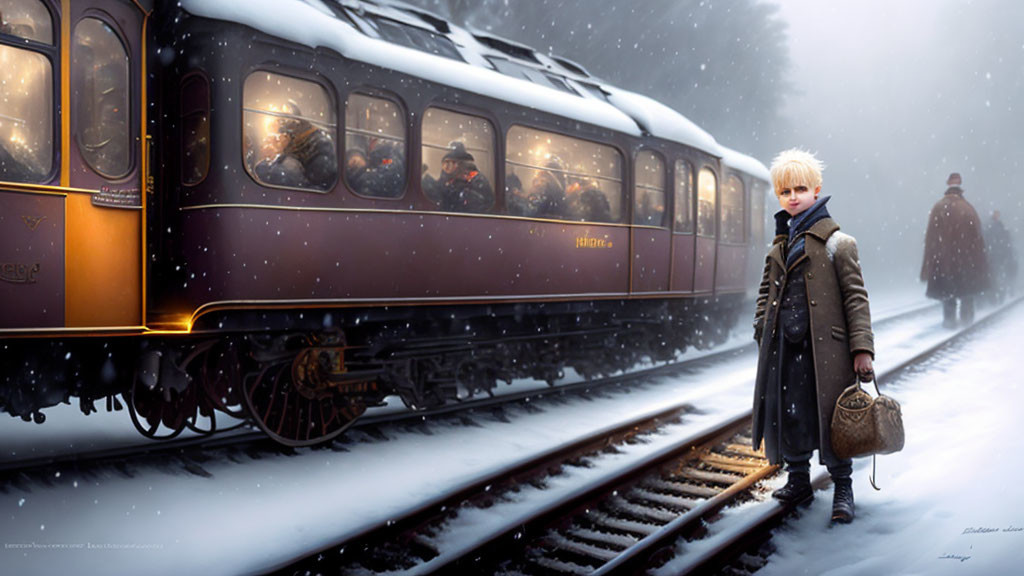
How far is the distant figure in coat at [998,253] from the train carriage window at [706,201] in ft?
44.9

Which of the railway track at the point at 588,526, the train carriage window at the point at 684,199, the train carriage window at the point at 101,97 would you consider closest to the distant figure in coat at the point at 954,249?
the train carriage window at the point at 684,199

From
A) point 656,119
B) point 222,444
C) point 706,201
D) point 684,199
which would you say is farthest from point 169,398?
point 706,201

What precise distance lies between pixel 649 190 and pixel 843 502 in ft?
18.6

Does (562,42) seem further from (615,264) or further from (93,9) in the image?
(93,9)

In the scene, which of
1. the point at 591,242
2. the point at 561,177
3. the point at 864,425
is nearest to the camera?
the point at 864,425

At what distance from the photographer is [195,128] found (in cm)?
557

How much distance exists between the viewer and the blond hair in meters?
4.05

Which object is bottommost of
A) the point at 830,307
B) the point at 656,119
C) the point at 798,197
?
the point at 830,307

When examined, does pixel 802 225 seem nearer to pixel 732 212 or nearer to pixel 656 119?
pixel 656 119

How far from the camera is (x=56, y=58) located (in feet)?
15.8

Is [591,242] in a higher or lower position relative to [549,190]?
lower

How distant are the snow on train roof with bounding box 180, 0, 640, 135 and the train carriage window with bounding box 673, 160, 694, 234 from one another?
6.85ft

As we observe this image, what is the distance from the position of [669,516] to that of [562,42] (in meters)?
18.5

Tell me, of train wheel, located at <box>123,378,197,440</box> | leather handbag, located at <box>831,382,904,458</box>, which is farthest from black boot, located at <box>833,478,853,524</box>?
train wheel, located at <box>123,378,197,440</box>
